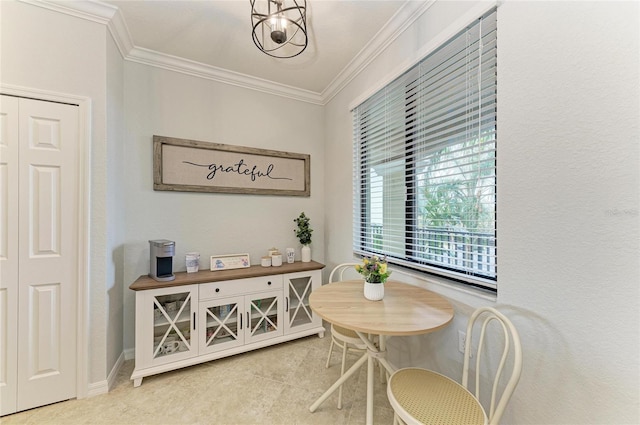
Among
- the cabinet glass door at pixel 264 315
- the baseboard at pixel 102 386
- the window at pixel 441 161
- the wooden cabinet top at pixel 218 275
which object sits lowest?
the baseboard at pixel 102 386

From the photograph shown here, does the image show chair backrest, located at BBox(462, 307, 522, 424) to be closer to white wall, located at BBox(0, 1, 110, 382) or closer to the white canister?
the white canister

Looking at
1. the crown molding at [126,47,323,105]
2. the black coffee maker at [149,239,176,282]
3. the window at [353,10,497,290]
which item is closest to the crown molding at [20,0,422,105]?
the crown molding at [126,47,323,105]

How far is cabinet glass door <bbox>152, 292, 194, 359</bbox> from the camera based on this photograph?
1.96 metres

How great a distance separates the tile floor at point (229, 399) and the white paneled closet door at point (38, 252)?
0.23m

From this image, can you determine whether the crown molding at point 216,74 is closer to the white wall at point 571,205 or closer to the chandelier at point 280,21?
the chandelier at point 280,21

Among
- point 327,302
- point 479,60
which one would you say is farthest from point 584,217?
point 327,302

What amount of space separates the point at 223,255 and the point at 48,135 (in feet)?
4.98

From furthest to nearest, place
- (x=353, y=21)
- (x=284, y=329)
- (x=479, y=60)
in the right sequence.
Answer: (x=284, y=329) → (x=353, y=21) → (x=479, y=60)

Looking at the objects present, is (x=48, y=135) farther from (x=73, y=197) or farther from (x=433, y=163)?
(x=433, y=163)

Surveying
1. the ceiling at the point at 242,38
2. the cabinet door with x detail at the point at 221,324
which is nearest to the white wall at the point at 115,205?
the ceiling at the point at 242,38

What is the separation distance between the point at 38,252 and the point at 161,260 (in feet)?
2.31

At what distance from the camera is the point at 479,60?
4.49 feet

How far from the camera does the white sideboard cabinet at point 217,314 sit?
6.25 feet

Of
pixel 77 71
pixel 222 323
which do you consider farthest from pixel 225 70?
pixel 222 323
